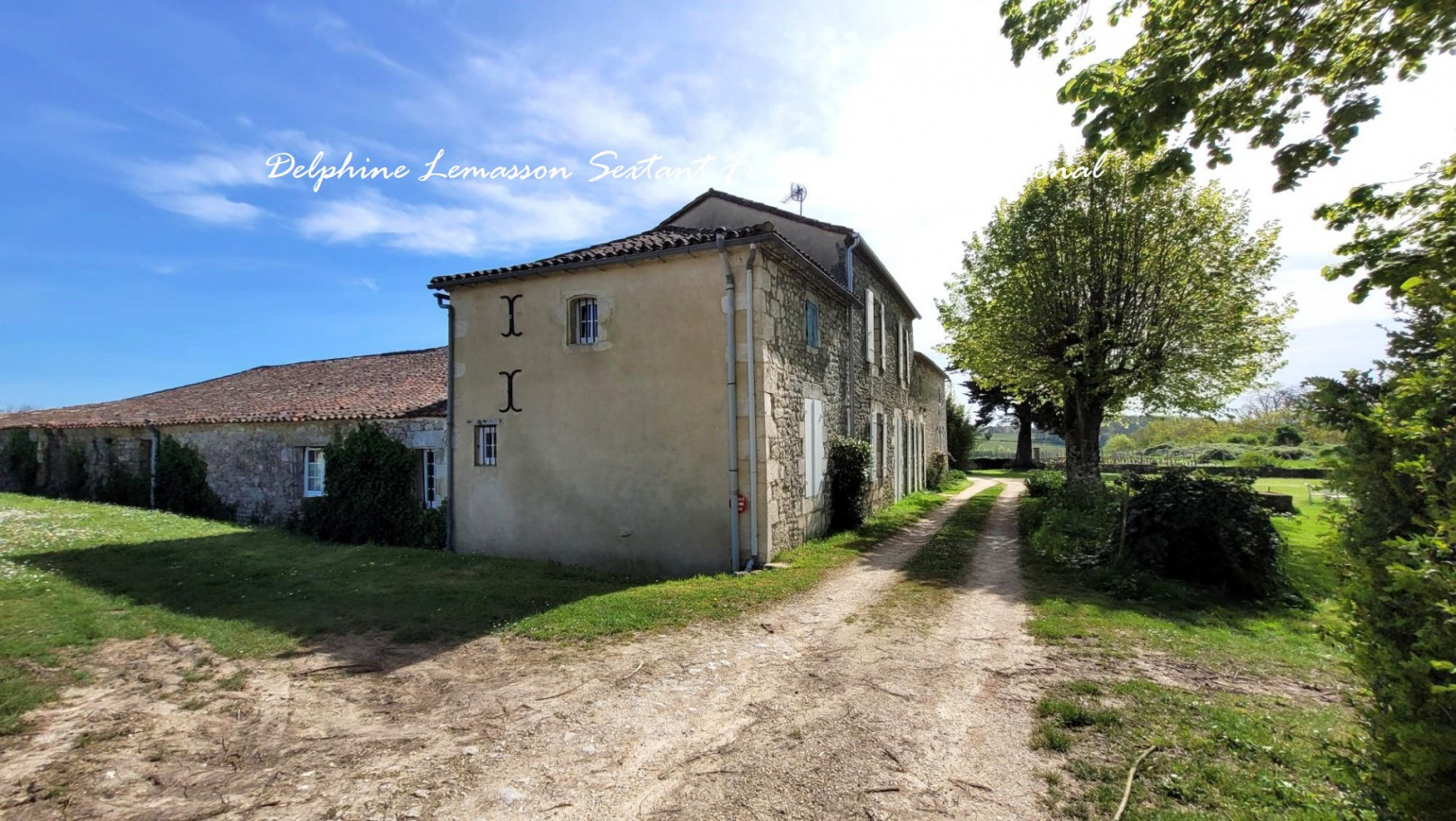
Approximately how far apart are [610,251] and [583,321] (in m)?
1.28

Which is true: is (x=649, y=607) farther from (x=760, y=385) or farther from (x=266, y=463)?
(x=266, y=463)

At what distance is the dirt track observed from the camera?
3.43 metres

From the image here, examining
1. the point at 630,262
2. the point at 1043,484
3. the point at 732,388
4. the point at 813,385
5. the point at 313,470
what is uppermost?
the point at 630,262

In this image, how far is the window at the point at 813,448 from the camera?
443 inches

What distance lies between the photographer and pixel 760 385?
31.0 feet

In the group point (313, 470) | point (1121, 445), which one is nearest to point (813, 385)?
point (313, 470)

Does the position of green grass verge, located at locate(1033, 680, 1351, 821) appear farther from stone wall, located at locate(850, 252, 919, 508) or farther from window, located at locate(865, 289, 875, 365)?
window, located at locate(865, 289, 875, 365)

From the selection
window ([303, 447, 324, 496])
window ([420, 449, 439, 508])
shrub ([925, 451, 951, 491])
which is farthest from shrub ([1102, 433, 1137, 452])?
window ([303, 447, 324, 496])

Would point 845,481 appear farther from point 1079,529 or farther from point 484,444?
point 484,444

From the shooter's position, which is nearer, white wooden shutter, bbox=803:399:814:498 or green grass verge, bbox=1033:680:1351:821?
green grass verge, bbox=1033:680:1351:821

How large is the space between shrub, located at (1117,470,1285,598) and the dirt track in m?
3.78

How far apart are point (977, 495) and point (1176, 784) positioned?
19.1m

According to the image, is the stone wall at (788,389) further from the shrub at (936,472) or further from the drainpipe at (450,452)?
the shrub at (936,472)

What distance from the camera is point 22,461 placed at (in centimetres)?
2055
